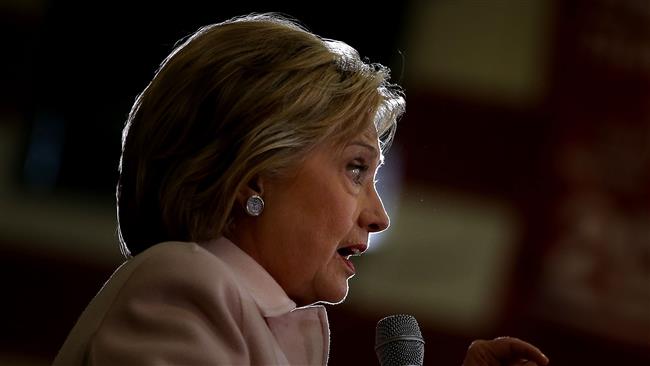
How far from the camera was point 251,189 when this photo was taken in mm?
1171

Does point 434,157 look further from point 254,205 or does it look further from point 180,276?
point 180,276

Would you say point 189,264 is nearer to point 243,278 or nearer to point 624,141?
point 243,278

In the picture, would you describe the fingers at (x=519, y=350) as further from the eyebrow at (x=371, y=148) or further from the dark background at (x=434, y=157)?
the dark background at (x=434, y=157)

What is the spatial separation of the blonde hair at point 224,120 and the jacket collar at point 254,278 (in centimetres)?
2

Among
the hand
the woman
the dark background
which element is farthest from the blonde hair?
the dark background

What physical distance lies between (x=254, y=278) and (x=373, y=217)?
6.4 inches

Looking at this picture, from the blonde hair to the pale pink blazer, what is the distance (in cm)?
8

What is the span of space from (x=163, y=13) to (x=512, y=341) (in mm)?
1707

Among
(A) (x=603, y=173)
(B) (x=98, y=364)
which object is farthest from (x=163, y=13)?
(B) (x=98, y=364)

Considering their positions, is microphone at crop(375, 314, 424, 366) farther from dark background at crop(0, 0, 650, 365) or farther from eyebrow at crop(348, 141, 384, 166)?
dark background at crop(0, 0, 650, 365)

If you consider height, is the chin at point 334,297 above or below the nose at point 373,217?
below

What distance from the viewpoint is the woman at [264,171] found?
114 cm

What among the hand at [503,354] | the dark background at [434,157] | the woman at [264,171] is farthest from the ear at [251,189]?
the dark background at [434,157]

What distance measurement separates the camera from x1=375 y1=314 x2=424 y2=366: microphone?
1.16m
